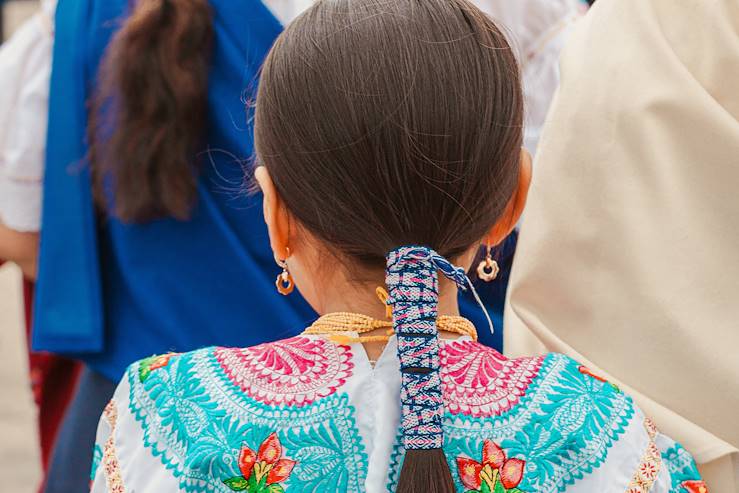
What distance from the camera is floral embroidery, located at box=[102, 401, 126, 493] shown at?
1076 millimetres

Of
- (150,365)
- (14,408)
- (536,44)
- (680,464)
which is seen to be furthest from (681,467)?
(14,408)

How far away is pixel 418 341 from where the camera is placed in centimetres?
97

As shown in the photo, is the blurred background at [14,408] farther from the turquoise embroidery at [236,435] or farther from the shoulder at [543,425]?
the shoulder at [543,425]

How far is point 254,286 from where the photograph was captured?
5.36 ft

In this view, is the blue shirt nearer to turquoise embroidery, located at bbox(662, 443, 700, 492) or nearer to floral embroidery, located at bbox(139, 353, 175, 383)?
floral embroidery, located at bbox(139, 353, 175, 383)

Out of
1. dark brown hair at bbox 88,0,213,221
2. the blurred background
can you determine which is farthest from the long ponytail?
the blurred background

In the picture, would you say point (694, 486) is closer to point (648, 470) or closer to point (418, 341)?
point (648, 470)

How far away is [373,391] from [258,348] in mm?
131

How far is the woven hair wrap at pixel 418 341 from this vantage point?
3.16ft

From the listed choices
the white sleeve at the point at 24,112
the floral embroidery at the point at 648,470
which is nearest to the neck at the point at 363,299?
the floral embroidery at the point at 648,470

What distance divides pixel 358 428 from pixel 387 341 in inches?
3.4

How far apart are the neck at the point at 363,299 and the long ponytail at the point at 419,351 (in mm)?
81

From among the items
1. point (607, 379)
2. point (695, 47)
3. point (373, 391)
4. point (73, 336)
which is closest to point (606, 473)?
point (607, 379)

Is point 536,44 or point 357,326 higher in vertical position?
point 536,44
